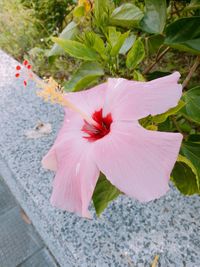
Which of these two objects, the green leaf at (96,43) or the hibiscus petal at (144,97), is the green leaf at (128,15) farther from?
the hibiscus petal at (144,97)

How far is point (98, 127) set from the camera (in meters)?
0.79

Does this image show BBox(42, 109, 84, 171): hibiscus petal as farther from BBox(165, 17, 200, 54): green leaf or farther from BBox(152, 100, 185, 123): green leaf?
BBox(165, 17, 200, 54): green leaf

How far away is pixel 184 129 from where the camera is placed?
1138 mm

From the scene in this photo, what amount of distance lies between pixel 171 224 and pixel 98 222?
0.29 m

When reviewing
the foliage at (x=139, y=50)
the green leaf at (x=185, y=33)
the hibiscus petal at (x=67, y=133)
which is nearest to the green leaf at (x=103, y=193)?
the foliage at (x=139, y=50)

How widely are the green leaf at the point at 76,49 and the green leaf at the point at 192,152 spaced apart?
34cm

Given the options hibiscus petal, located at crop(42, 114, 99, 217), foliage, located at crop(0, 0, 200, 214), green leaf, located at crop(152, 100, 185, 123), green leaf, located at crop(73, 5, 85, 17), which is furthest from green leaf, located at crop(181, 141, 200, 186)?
green leaf, located at crop(73, 5, 85, 17)

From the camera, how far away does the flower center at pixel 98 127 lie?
2.56 ft

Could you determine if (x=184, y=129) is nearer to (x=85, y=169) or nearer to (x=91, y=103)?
(x=91, y=103)

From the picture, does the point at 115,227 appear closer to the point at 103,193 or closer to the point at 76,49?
the point at 103,193

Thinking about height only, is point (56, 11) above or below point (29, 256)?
above

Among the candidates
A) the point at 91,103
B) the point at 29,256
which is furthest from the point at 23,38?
the point at 91,103

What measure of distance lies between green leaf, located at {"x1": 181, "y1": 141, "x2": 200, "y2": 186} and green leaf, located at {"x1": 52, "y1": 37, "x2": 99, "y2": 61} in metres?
0.34

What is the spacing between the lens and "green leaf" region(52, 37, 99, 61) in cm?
89
